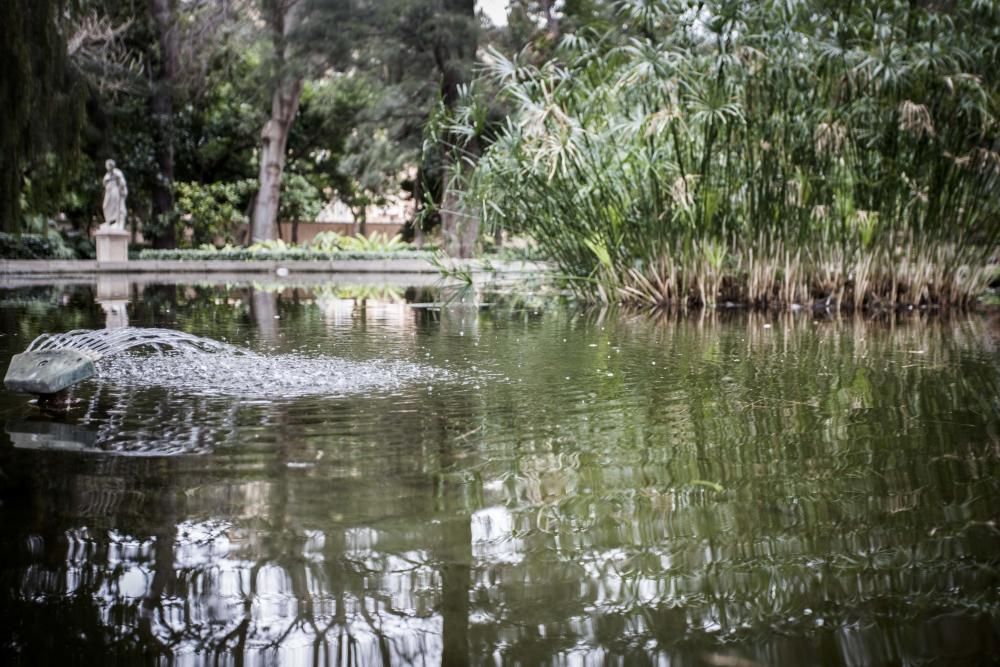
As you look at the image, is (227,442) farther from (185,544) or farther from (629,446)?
(629,446)

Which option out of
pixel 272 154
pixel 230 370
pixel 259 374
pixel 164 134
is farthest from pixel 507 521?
pixel 164 134

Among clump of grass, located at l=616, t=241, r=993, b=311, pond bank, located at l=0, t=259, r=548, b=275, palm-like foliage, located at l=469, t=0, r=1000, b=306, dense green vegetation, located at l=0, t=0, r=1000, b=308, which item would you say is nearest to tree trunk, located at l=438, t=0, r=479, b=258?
pond bank, located at l=0, t=259, r=548, b=275

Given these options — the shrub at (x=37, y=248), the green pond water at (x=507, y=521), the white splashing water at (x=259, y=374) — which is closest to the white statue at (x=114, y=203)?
the shrub at (x=37, y=248)

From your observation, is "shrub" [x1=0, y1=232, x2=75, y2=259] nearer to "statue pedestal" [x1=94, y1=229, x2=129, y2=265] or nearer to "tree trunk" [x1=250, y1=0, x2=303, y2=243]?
"statue pedestal" [x1=94, y1=229, x2=129, y2=265]

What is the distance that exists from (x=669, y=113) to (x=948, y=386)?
4.62 metres

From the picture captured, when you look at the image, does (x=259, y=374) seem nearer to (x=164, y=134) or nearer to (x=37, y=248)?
(x=37, y=248)

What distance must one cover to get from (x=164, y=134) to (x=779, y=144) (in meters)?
23.2

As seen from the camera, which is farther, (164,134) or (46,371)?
(164,134)

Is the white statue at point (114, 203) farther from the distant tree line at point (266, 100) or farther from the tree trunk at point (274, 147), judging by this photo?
the tree trunk at point (274, 147)

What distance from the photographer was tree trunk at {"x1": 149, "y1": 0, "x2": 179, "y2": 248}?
27.8 m

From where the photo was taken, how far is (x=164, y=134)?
28.7 m

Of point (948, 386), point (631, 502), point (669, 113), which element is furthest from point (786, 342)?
point (631, 502)

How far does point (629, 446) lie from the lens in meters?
3.45

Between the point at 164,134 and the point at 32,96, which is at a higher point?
the point at 164,134
